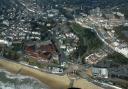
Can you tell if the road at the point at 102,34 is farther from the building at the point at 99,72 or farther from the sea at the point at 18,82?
the sea at the point at 18,82

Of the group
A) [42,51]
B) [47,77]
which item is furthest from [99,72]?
[42,51]

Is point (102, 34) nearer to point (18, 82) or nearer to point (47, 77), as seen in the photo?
point (47, 77)

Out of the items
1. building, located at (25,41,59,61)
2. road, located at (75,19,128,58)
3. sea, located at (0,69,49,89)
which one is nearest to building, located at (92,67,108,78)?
road, located at (75,19,128,58)

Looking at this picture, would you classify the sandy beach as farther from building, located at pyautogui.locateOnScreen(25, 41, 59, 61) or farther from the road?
the road

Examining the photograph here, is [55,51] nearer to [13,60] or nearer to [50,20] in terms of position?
[13,60]

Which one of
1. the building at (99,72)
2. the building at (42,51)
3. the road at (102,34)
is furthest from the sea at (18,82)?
the road at (102,34)

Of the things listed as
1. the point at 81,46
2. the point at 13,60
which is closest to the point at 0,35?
the point at 13,60
